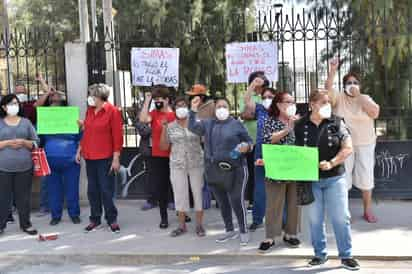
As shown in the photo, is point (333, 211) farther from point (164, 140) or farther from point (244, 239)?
point (164, 140)

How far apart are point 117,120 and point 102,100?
1.03 ft

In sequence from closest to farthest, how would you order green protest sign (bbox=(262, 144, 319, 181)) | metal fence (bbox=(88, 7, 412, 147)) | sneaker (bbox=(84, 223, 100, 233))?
green protest sign (bbox=(262, 144, 319, 181)) → sneaker (bbox=(84, 223, 100, 233)) → metal fence (bbox=(88, 7, 412, 147))

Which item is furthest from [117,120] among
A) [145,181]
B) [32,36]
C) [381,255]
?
[381,255]

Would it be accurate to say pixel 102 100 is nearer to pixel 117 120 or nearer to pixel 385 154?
pixel 117 120

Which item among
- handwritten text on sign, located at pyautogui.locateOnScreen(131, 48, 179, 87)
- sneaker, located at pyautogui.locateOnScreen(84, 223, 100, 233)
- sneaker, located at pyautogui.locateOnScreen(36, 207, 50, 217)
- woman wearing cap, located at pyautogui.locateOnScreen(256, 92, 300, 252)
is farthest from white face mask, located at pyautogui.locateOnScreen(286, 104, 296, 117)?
sneaker, located at pyautogui.locateOnScreen(36, 207, 50, 217)

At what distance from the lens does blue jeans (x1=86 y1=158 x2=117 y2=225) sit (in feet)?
24.6

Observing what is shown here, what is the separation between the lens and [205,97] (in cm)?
704

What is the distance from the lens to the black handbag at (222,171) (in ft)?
21.5

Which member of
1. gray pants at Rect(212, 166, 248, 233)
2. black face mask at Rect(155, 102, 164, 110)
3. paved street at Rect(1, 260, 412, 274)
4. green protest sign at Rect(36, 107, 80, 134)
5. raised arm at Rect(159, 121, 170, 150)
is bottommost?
paved street at Rect(1, 260, 412, 274)

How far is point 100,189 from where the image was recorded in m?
7.62

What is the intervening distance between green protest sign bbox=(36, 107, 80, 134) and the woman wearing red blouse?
44cm

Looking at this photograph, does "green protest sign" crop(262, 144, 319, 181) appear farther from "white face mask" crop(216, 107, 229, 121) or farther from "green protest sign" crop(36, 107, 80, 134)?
"green protest sign" crop(36, 107, 80, 134)

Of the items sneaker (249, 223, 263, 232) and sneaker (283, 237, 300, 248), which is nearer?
sneaker (283, 237, 300, 248)

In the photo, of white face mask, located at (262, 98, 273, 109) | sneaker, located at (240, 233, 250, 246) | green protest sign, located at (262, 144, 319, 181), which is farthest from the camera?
white face mask, located at (262, 98, 273, 109)
